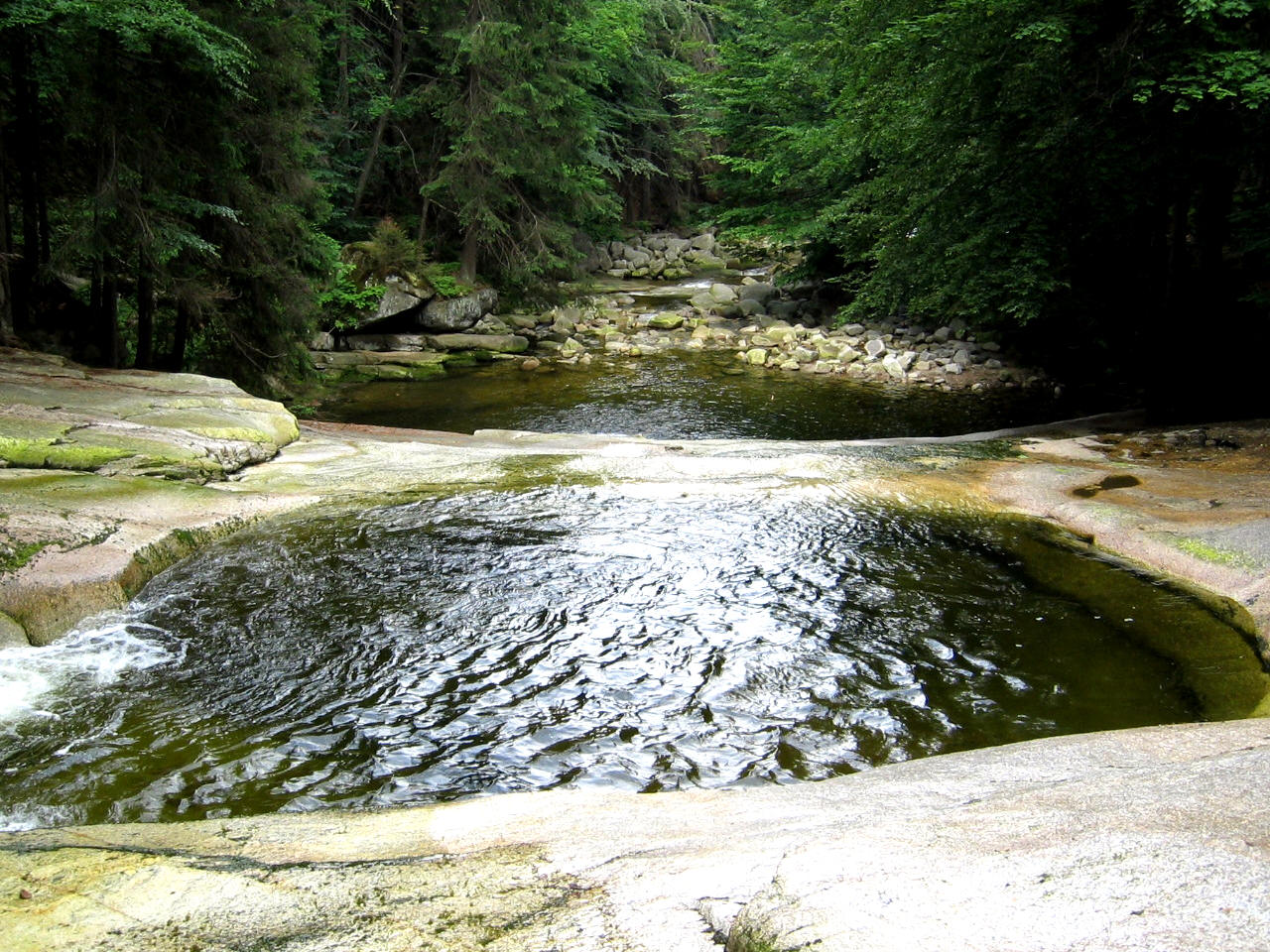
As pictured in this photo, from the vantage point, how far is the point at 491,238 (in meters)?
24.8

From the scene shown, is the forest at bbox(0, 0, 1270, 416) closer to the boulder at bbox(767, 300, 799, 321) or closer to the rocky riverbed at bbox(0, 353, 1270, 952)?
the boulder at bbox(767, 300, 799, 321)

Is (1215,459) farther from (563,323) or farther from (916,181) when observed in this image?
(563,323)

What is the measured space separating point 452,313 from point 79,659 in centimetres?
1880

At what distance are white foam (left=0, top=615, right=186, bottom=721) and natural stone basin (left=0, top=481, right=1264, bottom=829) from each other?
2 centimetres

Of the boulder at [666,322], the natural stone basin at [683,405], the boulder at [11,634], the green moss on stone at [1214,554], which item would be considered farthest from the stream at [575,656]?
the boulder at [666,322]

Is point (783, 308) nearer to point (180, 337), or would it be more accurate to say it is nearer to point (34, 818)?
point (180, 337)

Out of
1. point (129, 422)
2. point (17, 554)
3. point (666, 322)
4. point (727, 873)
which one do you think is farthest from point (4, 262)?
point (666, 322)

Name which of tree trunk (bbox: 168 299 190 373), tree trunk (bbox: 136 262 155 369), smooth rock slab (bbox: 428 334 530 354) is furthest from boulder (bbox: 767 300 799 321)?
tree trunk (bbox: 136 262 155 369)

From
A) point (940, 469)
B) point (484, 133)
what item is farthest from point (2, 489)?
point (484, 133)

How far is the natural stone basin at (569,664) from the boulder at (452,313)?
15.8 m

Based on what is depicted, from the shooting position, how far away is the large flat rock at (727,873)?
8.05ft

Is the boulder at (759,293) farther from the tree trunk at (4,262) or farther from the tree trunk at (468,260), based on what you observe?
the tree trunk at (4,262)

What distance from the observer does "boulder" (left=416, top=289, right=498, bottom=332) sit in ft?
76.8

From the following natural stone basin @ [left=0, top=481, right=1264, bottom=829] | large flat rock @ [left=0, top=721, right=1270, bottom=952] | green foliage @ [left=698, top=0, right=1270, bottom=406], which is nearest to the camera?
large flat rock @ [left=0, top=721, right=1270, bottom=952]
